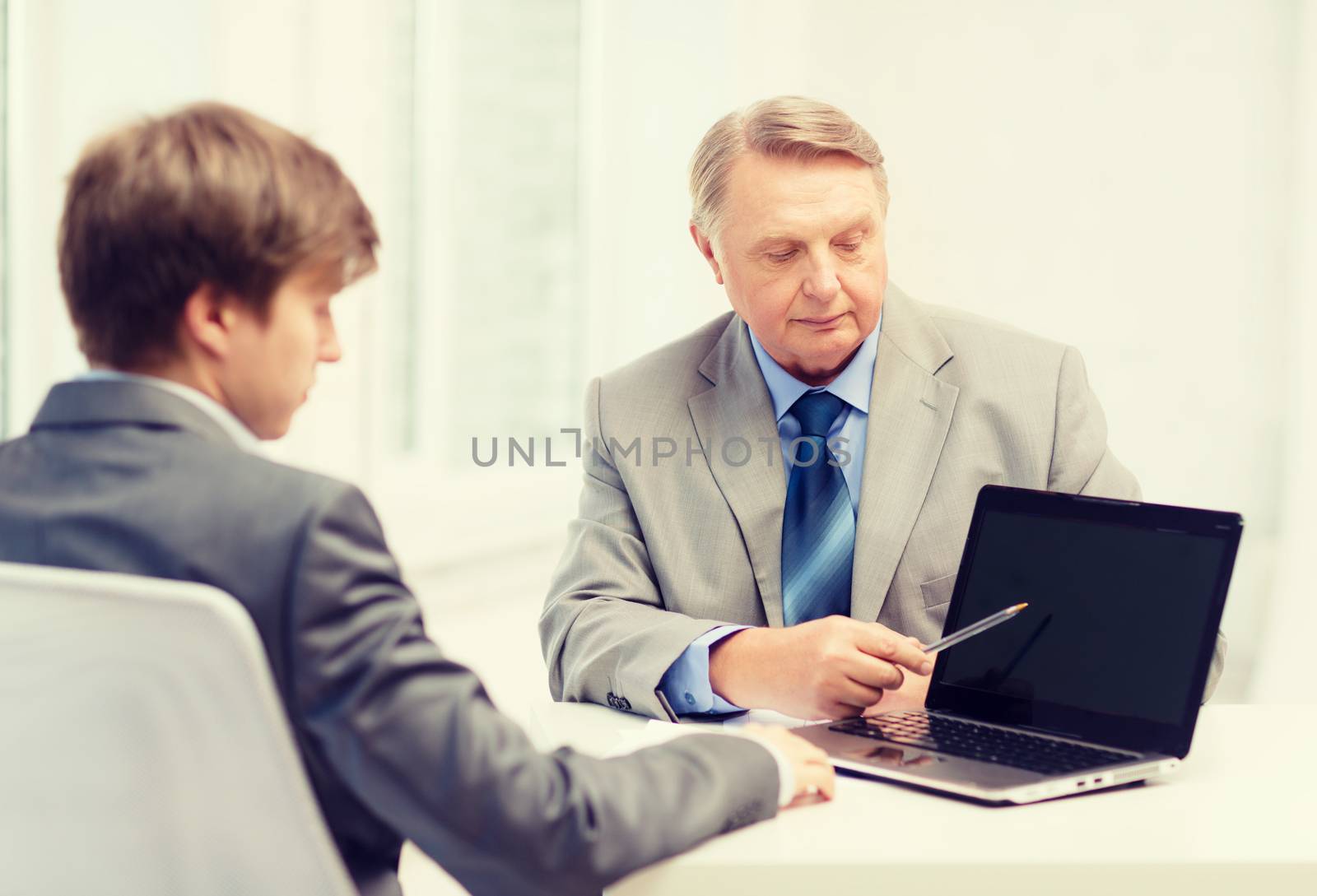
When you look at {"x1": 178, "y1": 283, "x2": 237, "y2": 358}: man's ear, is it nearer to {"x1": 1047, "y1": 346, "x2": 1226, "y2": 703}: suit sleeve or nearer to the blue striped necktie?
the blue striped necktie

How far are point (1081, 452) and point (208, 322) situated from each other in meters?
1.16

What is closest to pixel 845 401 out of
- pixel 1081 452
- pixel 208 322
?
pixel 1081 452

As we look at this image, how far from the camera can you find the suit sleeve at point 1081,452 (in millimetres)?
1665

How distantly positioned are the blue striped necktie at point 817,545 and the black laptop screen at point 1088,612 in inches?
13.0

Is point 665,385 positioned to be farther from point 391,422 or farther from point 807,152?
point 391,422

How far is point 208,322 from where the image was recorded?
92cm

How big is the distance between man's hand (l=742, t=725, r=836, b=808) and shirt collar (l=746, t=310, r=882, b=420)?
28.6 inches

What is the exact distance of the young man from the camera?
81 cm

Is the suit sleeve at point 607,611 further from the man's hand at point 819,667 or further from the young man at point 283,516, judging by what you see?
the young man at point 283,516

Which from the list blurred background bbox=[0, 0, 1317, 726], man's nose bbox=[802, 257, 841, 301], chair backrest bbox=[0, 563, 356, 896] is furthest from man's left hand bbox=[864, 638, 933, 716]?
blurred background bbox=[0, 0, 1317, 726]

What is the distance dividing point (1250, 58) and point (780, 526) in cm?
235

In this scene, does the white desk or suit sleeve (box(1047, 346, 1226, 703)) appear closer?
the white desk

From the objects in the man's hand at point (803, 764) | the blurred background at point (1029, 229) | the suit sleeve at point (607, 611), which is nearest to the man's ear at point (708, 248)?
the suit sleeve at point (607, 611)

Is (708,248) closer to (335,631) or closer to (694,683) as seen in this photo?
(694,683)
